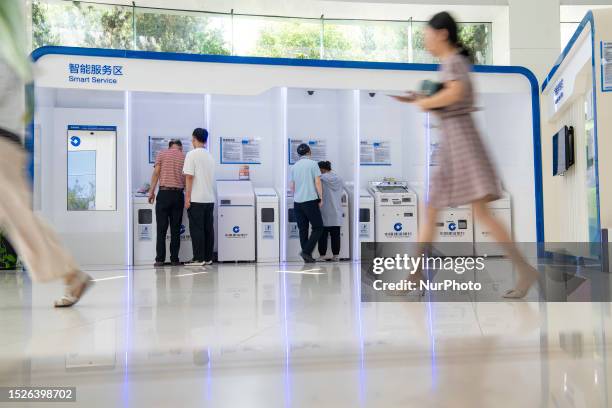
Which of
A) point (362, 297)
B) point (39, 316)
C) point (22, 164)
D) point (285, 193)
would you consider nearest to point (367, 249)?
point (285, 193)

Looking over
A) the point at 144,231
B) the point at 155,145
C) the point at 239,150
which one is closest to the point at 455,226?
the point at 239,150

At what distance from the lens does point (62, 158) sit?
8133mm

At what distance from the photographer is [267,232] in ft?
26.9

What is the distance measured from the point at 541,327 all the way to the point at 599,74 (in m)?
3.45

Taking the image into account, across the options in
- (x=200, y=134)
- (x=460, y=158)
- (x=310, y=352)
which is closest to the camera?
(x=310, y=352)

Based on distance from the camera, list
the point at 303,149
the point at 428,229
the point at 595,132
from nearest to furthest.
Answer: the point at 428,229, the point at 595,132, the point at 303,149

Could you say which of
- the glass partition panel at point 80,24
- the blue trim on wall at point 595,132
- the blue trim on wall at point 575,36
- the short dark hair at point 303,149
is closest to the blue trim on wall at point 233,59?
the blue trim on wall at point 575,36

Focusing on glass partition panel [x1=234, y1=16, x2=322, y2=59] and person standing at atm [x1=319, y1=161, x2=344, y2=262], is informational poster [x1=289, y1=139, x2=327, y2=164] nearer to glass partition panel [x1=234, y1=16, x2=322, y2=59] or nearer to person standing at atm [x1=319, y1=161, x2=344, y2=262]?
person standing at atm [x1=319, y1=161, x2=344, y2=262]

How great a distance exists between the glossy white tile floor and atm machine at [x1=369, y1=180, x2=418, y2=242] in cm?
502

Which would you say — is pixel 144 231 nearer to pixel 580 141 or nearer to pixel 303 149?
pixel 303 149

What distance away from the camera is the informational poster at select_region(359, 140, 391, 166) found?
9.43 meters

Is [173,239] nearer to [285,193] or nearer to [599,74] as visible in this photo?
[285,193]

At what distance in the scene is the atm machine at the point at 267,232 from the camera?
26.9 feet

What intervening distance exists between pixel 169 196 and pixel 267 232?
4.81 ft
